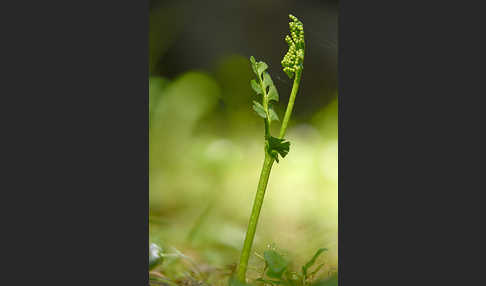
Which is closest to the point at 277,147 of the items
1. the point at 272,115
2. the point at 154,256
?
the point at 272,115

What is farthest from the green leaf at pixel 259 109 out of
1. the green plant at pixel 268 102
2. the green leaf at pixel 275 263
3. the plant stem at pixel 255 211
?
the green leaf at pixel 275 263

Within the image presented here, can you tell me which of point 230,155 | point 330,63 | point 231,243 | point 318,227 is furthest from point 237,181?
point 330,63

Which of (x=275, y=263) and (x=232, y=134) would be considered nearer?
(x=275, y=263)

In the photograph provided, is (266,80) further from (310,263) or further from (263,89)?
(310,263)

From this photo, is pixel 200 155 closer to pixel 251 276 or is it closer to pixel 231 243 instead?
pixel 231 243

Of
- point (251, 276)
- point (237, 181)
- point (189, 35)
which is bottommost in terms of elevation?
point (251, 276)
